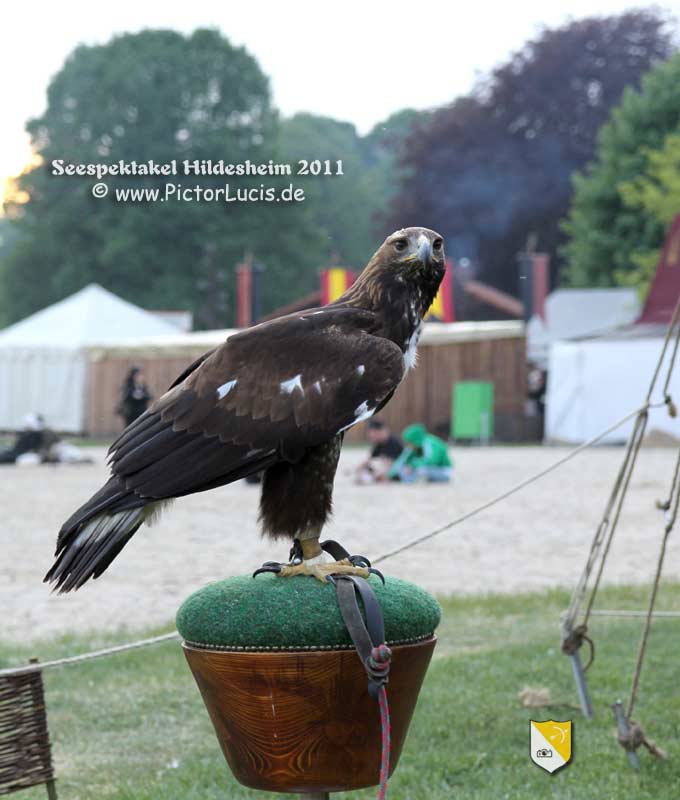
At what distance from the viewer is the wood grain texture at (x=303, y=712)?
2.80 meters

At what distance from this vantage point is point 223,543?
10688 millimetres

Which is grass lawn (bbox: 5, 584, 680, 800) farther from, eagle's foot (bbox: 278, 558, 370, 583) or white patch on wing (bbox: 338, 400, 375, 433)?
white patch on wing (bbox: 338, 400, 375, 433)

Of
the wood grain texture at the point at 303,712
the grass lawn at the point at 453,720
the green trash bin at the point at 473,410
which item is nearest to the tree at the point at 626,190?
the green trash bin at the point at 473,410

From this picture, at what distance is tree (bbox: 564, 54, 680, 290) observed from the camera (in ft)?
106

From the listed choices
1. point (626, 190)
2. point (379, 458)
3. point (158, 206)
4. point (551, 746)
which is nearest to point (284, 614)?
point (551, 746)

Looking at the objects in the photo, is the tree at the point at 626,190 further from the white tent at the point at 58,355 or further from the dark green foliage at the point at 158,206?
the white tent at the point at 58,355

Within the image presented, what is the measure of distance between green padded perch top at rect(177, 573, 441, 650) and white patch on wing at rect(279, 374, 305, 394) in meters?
0.43

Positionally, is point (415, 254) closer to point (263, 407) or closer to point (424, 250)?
point (424, 250)

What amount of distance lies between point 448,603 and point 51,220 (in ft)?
136

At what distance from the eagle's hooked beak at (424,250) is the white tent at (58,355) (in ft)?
84.9

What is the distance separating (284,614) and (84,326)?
26.7 m

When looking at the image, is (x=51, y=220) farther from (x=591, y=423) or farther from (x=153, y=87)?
(x=591, y=423)

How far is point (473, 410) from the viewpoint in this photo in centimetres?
2569

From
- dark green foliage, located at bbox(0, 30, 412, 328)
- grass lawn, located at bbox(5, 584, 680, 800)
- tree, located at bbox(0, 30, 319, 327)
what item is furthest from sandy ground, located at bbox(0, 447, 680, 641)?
tree, located at bbox(0, 30, 319, 327)
